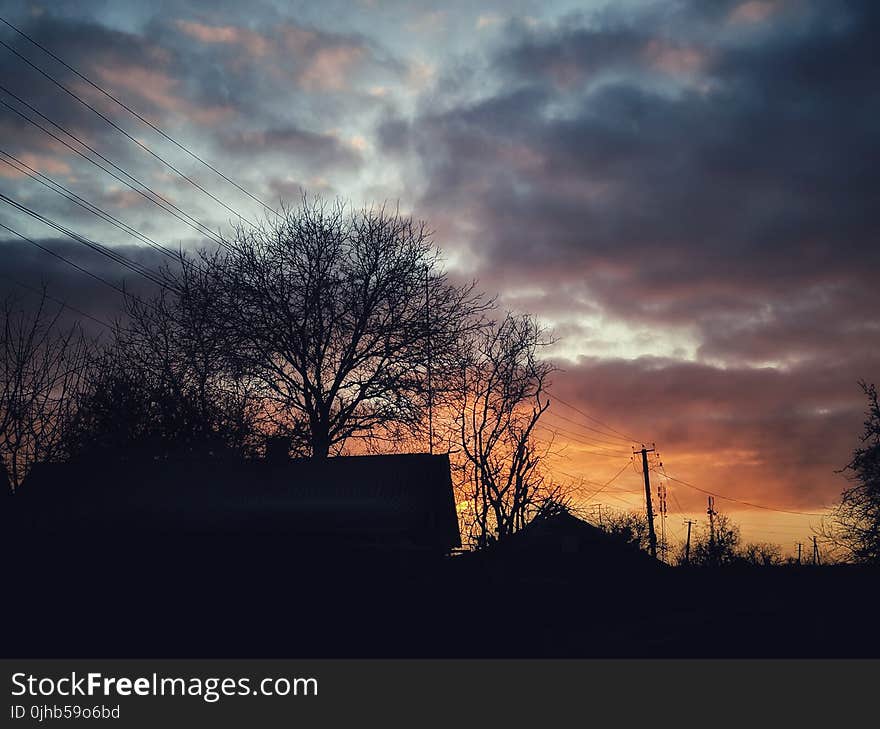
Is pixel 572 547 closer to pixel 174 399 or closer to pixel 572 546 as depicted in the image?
pixel 572 546

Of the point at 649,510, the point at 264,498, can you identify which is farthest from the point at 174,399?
the point at 649,510

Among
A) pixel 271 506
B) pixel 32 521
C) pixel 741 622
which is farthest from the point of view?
pixel 271 506

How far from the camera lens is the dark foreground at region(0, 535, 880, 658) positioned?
14906 millimetres

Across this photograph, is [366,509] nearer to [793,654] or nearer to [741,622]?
[741,622]

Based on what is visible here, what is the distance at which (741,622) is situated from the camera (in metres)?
23.0

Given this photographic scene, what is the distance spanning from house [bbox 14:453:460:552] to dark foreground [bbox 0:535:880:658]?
305cm

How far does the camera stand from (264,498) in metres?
29.6

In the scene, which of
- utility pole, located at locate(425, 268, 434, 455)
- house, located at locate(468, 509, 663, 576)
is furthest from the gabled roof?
utility pole, located at locate(425, 268, 434, 455)

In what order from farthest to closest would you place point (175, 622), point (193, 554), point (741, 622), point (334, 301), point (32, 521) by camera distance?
point (334, 301)
point (741, 622)
point (32, 521)
point (193, 554)
point (175, 622)

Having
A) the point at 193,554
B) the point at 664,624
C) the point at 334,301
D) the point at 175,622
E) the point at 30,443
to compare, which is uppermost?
the point at 334,301

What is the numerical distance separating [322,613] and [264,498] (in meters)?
11.8
